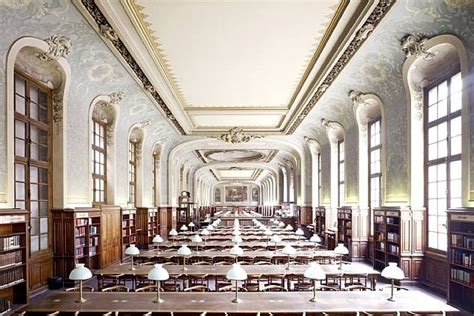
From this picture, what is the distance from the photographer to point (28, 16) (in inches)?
296

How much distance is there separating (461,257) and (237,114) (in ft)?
36.0

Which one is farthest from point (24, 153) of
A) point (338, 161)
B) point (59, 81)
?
point (338, 161)

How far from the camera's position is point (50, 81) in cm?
1023

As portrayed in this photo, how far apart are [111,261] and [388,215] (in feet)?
26.9

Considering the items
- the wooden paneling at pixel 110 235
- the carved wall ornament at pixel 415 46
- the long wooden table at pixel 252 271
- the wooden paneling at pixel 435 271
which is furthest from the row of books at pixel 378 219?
the wooden paneling at pixel 110 235

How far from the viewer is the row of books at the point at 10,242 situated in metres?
7.15

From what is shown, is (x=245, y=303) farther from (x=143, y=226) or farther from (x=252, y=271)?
(x=143, y=226)

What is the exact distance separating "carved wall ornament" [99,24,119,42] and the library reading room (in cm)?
4

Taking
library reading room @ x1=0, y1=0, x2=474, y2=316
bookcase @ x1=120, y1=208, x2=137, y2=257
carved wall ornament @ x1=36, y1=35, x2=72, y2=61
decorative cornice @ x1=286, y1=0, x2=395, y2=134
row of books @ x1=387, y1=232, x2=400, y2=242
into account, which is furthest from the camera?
bookcase @ x1=120, y1=208, x2=137, y2=257

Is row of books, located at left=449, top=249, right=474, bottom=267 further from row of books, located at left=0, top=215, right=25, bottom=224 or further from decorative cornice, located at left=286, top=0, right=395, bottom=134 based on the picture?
row of books, located at left=0, top=215, right=25, bottom=224

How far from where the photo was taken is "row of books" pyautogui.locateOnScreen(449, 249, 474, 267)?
280 inches

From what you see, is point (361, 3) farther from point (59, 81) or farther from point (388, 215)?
point (59, 81)

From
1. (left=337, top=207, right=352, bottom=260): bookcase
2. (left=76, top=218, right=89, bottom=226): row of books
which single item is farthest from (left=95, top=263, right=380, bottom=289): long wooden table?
(left=337, top=207, right=352, bottom=260): bookcase

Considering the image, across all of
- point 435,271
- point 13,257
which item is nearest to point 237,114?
point 435,271
